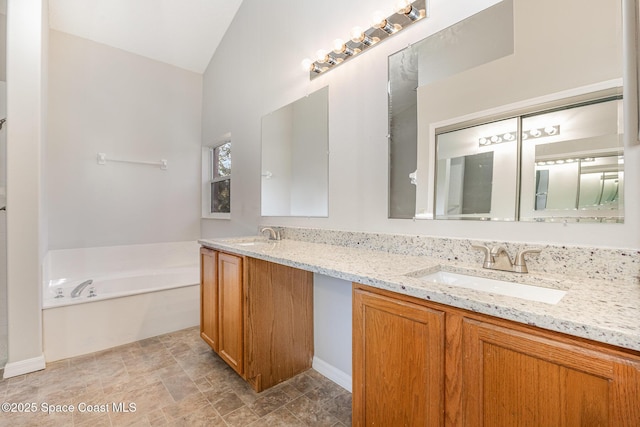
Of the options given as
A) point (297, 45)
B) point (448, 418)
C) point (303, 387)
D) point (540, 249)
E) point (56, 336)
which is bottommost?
point (303, 387)

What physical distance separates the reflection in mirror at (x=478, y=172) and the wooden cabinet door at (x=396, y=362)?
2.04 feet

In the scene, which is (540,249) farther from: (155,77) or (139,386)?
(155,77)

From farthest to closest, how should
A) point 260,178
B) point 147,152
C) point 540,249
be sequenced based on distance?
point 147,152
point 260,178
point 540,249

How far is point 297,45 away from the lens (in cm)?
215

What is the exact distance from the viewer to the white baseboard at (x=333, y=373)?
1713 millimetres

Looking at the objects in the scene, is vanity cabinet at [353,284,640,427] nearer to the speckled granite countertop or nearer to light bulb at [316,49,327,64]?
the speckled granite countertop

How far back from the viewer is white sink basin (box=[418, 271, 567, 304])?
91 centimetres

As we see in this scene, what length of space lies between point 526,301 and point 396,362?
1.43 feet

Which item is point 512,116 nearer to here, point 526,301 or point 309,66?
point 526,301

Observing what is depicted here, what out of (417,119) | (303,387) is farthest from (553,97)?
(303,387)

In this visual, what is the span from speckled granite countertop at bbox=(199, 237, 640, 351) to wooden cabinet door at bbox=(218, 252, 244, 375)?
0.49 meters

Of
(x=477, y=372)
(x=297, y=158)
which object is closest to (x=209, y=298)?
(x=297, y=158)

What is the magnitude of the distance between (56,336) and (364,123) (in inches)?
104

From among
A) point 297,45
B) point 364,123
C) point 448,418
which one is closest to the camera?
point 448,418
